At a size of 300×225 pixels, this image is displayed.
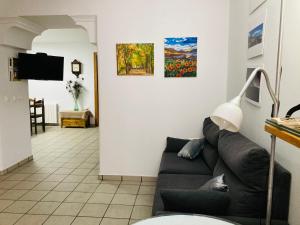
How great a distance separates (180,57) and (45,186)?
252 cm

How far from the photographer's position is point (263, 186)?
178cm

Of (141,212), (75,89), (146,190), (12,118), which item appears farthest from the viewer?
(75,89)

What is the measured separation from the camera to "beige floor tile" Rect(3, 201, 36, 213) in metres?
2.91

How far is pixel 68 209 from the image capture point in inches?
116

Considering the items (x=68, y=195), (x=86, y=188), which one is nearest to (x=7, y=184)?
(x=68, y=195)

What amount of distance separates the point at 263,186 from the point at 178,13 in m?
2.55

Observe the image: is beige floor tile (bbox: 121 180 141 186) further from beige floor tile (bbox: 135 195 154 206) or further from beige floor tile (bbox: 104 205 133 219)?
beige floor tile (bbox: 104 205 133 219)

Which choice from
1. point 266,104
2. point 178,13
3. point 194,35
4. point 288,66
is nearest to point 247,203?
point 266,104

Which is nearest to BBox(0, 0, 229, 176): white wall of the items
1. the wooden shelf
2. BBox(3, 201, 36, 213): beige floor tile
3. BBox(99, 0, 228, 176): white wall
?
BBox(99, 0, 228, 176): white wall

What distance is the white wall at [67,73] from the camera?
805 cm

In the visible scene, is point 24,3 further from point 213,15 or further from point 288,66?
point 288,66

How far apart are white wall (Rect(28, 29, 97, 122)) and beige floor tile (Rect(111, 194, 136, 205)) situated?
525 centimetres

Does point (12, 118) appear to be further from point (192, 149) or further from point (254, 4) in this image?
point (254, 4)

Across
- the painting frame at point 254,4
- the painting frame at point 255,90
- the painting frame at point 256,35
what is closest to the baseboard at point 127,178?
the painting frame at point 255,90
